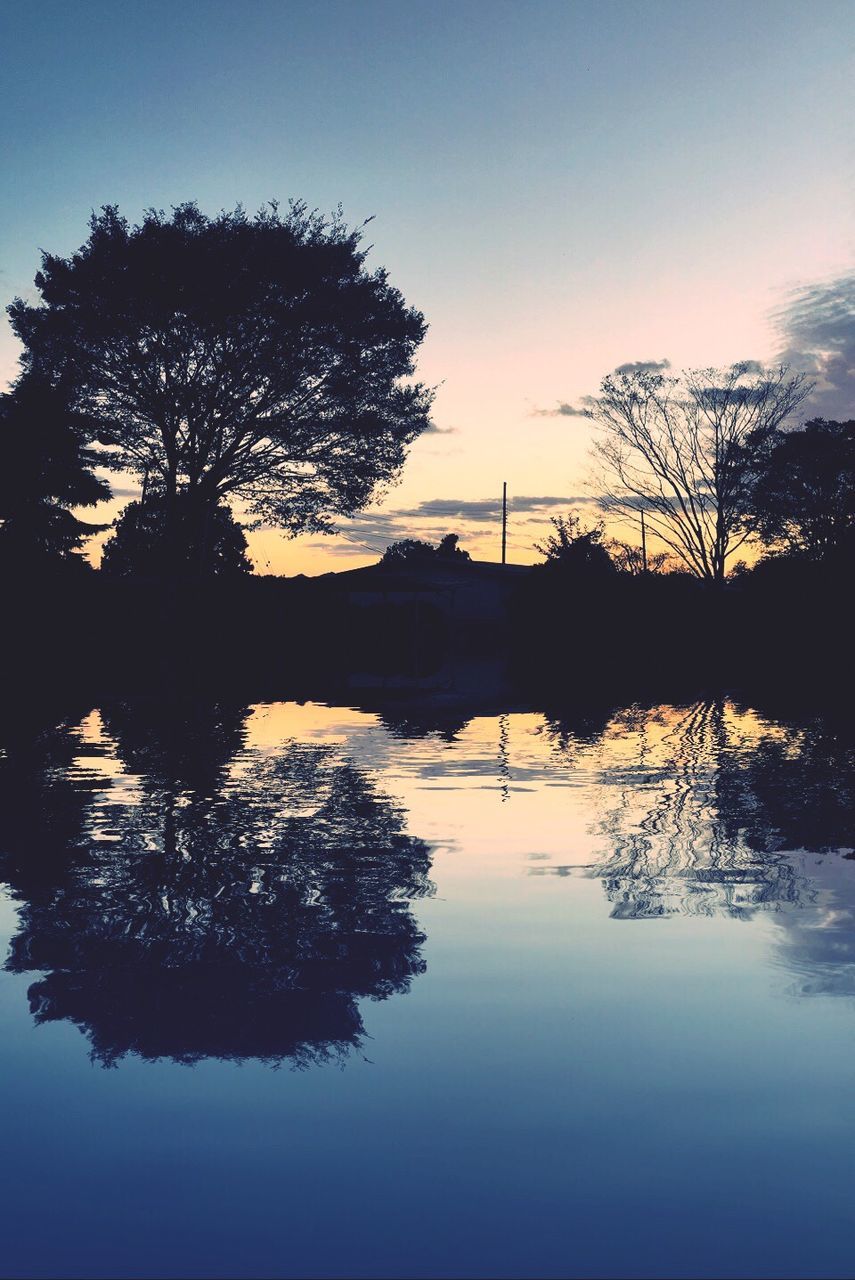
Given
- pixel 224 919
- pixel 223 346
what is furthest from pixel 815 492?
pixel 224 919

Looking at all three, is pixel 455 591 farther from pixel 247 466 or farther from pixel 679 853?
pixel 679 853

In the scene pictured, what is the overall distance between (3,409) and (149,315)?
53.9 feet

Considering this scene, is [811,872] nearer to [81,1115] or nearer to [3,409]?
[81,1115]

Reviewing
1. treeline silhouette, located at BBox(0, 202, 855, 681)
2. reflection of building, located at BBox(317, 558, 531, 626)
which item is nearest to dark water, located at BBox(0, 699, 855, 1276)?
treeline silhouette, located at BBox(0, 202, 855, 681)

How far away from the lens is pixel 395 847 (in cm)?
802

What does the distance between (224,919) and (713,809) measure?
17.1 ft

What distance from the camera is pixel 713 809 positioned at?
9.91 metres

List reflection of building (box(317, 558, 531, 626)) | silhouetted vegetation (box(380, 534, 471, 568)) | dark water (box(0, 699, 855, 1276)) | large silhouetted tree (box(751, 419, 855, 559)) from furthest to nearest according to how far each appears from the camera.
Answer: silhouetted vegetation (box(380, 534, 471, 568))
large silhouetted tree (box(751, 419, 855, 559))
reflection of building (box(317, 558, 531, 626))
dark water (box(0, 699, 855, 1276))

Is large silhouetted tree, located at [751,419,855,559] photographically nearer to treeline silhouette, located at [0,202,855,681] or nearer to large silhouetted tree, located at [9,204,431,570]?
treeline silhouette, located at [0,202,855,681]

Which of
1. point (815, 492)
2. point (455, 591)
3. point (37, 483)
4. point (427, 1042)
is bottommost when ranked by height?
point (427, 1042)

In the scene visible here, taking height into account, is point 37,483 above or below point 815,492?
below

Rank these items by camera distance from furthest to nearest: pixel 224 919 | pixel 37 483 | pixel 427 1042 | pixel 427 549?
pixel 427 549 < pixel 37 483 < pixel 224 919 < pixel 427 1042

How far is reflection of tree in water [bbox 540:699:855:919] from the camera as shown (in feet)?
22.3

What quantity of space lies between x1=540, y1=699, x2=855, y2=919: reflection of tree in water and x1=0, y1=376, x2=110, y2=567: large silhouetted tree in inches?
1210
